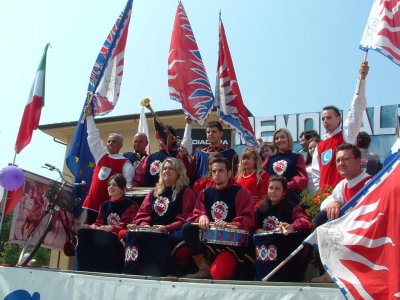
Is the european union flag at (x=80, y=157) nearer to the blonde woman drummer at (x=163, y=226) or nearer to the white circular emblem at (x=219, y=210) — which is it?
the blonde woman drummer at (x=163, y=226)

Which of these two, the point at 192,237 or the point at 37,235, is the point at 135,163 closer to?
the point at 37,235

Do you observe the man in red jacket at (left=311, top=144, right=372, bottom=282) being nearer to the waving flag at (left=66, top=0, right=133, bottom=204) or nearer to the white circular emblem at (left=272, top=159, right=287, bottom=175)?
the white circular emblem at (left=272, top=159, right=287, bottom=175)

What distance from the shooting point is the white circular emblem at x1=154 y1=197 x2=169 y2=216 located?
607 cm

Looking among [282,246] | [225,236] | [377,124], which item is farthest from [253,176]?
[377,124]

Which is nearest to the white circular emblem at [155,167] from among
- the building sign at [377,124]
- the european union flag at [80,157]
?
the european union flag at [80,157]

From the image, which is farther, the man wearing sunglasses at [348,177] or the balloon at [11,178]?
the balloon at [11,178]

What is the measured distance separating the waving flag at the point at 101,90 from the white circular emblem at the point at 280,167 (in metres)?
2.83

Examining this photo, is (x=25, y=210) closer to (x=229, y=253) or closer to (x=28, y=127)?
(x=28, y=127)

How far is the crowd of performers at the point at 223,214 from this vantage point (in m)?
5.04

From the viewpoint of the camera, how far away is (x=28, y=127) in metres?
8.45

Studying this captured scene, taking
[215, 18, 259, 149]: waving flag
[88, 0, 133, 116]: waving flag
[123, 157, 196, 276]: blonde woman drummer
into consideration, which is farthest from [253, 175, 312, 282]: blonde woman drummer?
[88, 0, 133, 116]: waving flag

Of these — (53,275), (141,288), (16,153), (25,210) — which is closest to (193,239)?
(141,288)

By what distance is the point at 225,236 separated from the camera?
5.12 metres

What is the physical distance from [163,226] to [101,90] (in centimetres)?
327
